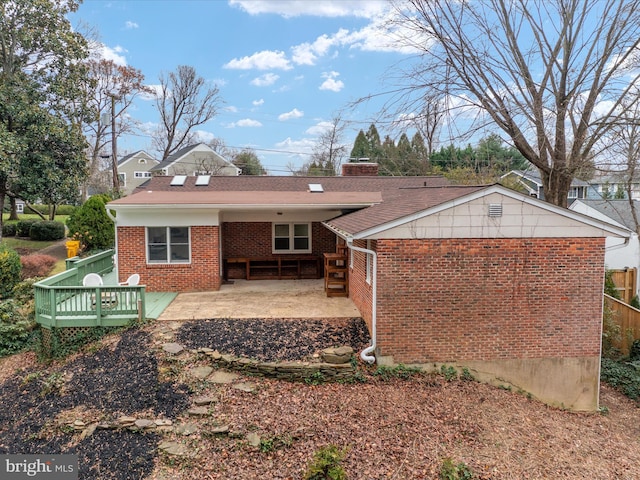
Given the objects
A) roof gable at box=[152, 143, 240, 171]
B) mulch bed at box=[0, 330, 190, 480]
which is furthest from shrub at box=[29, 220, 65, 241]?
mulch bed at box=[0, 330, 190, 480]

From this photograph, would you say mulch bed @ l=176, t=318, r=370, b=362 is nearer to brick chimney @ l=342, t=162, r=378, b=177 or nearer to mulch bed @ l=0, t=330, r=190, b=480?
mulch bed @ l=0, t=330, r=190, b=480

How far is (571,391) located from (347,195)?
28.3 ft

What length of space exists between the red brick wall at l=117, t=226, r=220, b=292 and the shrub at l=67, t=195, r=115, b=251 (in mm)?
8736

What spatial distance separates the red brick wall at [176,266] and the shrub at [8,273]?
13.4 feet

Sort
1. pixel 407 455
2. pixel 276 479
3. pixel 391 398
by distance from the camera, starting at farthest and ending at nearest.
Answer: pixel 391 398 → pixel 407 455 → pixel 276 479

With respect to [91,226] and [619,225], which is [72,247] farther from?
[619,225]

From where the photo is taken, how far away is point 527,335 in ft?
25.7

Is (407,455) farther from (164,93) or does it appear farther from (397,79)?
(164,93)

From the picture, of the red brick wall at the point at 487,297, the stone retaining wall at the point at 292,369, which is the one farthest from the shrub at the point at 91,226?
the red brick wall at the point at 487,297

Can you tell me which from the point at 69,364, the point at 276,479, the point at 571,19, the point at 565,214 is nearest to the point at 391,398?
the point at 276,479

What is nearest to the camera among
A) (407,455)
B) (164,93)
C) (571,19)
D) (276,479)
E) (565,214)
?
(276,479)

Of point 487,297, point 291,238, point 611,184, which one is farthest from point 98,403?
point 611,184

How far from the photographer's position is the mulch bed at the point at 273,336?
7.41m

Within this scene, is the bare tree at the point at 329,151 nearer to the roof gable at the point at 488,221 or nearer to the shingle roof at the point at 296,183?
the shingle roof at the point at 296,183
